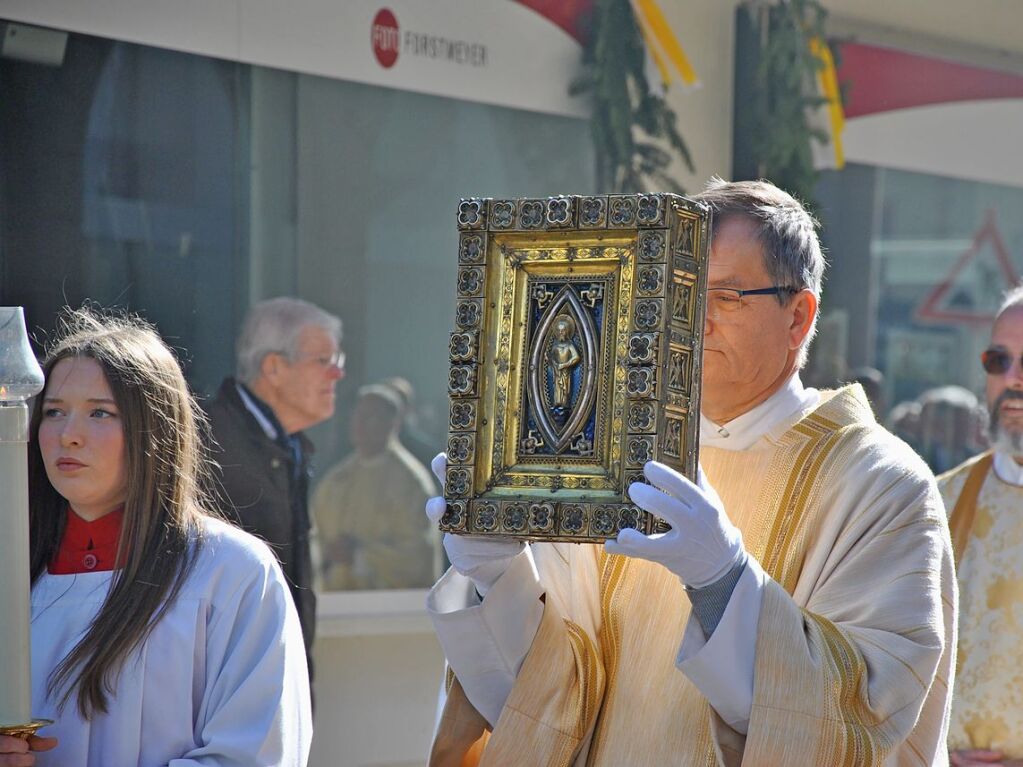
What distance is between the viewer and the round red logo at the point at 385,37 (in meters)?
5.90

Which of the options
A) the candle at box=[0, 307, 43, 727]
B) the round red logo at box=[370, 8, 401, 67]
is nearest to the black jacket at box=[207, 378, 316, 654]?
the round red logo at box=[370, 8, 401, 67]

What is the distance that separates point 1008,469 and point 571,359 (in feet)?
9.86

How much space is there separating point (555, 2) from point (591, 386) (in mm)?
4298

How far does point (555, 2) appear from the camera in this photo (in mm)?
6414

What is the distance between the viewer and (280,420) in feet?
18.5

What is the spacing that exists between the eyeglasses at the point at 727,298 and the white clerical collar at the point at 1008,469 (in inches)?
93.6

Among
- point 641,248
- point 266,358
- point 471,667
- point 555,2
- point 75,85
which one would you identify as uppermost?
point 555,2

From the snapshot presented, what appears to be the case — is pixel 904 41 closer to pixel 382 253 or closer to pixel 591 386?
pixel 382 253

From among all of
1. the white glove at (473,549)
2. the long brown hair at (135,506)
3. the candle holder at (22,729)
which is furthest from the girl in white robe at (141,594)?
the white glove at (473,549)

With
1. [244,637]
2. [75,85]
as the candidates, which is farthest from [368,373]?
[244,637]

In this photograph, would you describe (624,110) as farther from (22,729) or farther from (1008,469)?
(22,729)

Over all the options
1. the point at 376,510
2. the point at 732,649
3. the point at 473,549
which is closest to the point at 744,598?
the point at 732,649

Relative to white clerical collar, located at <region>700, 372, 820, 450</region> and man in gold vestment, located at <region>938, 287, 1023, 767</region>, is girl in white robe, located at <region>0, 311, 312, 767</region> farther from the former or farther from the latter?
man in gold vestment, located at <region>938, 287, 1023, 767</region>

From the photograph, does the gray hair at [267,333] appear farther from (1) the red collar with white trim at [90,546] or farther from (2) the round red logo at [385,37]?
(1) the red collar with white trim at [90,546]
